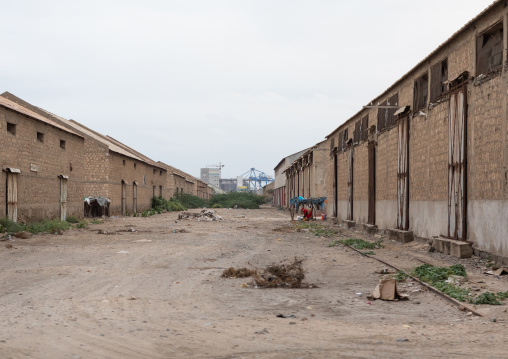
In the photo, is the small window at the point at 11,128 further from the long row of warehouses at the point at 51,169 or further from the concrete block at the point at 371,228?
the concrete block at the point at 371,228

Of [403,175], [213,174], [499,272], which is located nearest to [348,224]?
[403,175]

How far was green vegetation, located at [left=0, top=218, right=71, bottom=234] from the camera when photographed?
1839cm

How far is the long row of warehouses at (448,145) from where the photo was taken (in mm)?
11266

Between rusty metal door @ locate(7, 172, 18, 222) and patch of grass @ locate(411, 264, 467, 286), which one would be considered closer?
patch of grass @ locate(411, 264, 467, 286)

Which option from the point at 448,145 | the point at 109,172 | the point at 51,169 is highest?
the point at 448,145

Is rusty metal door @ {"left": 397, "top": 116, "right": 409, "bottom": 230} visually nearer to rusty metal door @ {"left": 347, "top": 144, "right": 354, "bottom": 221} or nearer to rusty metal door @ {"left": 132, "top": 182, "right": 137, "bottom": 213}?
rusty metal door @ {"left": 347, "top": 144, "right": 354, "bottom": 221}

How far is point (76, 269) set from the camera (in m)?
10.5

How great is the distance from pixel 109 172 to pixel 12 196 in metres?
13.7

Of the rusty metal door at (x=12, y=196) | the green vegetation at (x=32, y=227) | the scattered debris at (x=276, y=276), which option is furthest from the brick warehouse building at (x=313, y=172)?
the scattered debris at (x=276, y=276)

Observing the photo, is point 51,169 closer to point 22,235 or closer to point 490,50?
point 22,235

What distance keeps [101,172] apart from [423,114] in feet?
73.6

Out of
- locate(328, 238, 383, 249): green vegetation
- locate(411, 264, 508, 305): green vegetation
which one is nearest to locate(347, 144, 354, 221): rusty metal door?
locate(328, 238, 383, 249): green vegetation

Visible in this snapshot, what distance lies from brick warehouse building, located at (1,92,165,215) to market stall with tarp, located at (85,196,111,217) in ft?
1.46

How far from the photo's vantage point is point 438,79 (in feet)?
48.9
